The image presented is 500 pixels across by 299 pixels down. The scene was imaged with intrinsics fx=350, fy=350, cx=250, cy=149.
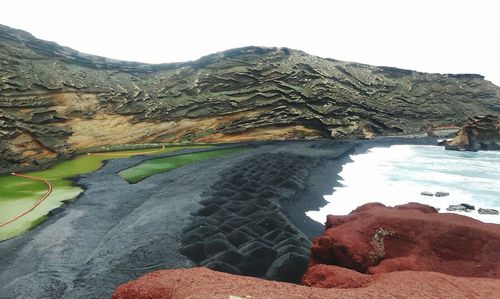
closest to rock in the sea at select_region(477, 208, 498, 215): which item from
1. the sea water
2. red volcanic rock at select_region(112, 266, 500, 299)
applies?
the sea water

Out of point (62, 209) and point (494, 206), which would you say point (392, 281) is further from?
point (62, 209)

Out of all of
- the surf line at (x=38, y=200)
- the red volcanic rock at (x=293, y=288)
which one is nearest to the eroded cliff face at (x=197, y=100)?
the surf line at (x=38, y=200)

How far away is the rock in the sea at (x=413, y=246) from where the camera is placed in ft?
20.9

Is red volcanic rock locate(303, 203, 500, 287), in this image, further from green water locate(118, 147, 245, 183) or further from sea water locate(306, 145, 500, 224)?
green water locate(118, 147, 245, 183)

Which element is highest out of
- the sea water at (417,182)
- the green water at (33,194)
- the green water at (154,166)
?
the sea water at (417,182)

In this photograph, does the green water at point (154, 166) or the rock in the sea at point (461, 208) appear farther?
the green water at point (154, 166)

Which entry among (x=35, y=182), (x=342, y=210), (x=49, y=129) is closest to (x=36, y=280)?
(x=342, y=210)

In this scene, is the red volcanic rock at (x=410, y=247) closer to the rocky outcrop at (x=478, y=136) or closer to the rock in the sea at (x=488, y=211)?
the rock in the sea at (x=488, y=211)

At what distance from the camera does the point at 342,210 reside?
45.6 feet

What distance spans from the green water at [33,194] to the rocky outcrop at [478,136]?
107 feet

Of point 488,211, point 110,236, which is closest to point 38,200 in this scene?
point 110,236

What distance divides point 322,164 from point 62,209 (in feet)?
49.5

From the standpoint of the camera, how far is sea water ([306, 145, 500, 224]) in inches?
589

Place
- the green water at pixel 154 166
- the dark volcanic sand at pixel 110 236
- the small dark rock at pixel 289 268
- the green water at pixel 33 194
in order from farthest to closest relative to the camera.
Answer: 1. the green water at pixel 154 166
2. the green water at pixel 33 194
3. the dark volcanic sand at pixel 110 236
4. the small dark rock at pixel 289 268
